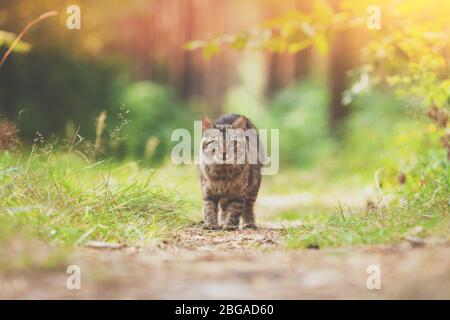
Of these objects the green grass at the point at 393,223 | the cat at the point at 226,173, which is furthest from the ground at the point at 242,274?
the cat at the point at 226,173

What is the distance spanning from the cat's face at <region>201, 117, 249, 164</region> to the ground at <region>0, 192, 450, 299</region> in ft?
5.63

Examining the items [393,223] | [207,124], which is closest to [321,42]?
[207,124]

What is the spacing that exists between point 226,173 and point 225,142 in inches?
13.2

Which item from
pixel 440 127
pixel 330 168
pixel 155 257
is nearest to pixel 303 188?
pixel 330 168

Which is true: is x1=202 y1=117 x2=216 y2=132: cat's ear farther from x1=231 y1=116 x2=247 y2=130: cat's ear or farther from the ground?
the ground

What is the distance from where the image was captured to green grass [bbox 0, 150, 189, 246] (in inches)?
178

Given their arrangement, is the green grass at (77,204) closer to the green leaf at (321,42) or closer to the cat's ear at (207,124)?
the cat's ear at (207,124)

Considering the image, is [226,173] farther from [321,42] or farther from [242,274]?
[242,274]

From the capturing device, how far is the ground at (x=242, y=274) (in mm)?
3441

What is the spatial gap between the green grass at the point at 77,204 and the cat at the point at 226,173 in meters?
0.33

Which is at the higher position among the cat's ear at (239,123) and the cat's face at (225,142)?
the cat's ear at (239,123)

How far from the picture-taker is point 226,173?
252 inches

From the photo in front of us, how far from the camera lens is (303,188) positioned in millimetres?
11711

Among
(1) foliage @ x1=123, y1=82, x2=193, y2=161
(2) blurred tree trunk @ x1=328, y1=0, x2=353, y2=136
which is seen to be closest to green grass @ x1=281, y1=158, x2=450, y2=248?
(1) foliage @ x1=123, y1=82, x2=193, y2=161
